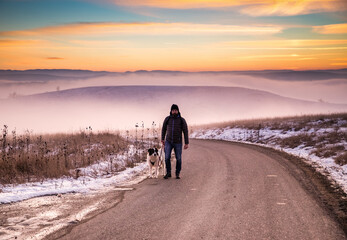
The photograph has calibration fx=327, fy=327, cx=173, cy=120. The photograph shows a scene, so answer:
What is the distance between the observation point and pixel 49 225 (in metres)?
5.98

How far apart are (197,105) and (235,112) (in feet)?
49.7

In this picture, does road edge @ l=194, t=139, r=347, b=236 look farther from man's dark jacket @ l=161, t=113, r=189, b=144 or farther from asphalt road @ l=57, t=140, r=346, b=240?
man's dark jacket @ l=161, t=113, r=189, b=144

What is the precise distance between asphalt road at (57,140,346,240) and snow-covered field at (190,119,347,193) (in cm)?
235

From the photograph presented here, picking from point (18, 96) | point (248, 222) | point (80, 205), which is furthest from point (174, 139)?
point (18, 96)

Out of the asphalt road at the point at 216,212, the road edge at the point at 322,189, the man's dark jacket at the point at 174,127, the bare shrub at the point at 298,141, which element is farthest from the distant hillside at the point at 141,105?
the asphalt road at the point at 216,212

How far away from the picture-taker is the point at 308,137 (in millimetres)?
21641

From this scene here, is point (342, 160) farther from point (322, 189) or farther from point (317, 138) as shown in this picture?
point (317, 138)

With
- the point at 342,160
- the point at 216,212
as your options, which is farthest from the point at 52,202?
the point at 342,160

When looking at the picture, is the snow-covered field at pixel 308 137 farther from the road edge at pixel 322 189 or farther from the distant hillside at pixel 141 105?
the distant hillside at pixel 141 105

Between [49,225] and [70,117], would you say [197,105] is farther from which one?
[49,225]

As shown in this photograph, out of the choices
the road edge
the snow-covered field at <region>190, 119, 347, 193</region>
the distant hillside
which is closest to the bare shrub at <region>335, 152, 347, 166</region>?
the snow-covered field at <region>190, 119, 347, 193</region>

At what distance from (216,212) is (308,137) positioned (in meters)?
16.9

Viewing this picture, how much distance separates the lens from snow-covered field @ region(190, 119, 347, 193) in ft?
40.8

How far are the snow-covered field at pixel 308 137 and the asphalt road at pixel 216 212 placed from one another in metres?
2.35
